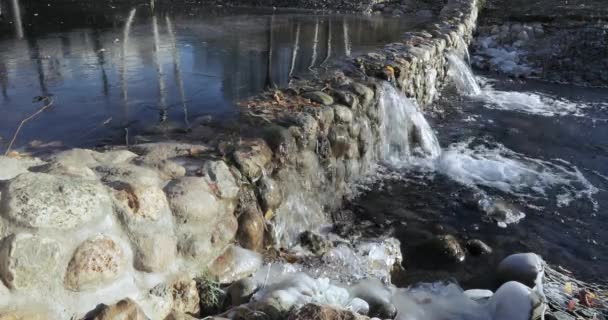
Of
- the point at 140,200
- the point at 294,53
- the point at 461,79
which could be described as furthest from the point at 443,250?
the point at 461,79

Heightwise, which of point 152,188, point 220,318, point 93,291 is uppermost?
point 152,188

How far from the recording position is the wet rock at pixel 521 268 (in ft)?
A: 12.4

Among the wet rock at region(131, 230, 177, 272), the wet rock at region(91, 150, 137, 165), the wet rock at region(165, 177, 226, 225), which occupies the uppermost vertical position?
the wet rock at region(91, 150, 137, 165)

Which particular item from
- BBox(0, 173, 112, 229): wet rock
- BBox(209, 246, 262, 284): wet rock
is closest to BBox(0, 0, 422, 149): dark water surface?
BBox(209, 246, 262, 284): wet rock

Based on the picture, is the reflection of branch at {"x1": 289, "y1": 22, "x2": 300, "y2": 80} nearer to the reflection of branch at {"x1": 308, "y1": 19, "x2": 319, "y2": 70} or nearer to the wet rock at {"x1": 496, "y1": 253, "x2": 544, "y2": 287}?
the reflection of branch at {"x1": 308, "y1": 19, "x2": 319, "y2": 70}

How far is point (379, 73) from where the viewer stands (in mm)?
6383

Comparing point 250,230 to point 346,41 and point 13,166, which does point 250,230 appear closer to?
point 13,166

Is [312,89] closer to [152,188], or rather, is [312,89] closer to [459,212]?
[459,212]

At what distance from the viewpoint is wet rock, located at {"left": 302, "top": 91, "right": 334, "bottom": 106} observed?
199 inches

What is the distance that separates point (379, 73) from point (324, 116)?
1.94m

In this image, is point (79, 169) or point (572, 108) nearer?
point (79, 169)

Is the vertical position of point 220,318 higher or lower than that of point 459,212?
higher

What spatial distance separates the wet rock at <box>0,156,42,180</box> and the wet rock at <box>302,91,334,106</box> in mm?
2941

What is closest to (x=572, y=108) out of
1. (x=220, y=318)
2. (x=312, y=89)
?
(x=312, y=89)
